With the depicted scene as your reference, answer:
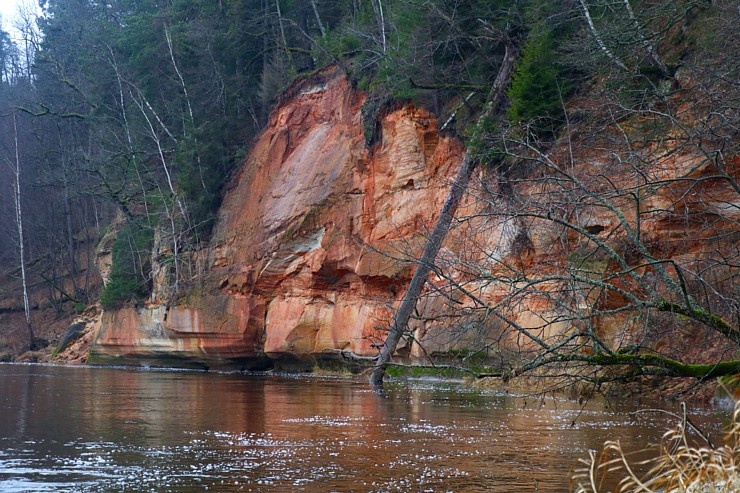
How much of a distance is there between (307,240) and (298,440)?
21548 millimetres

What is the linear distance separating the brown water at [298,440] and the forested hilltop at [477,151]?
1.38m

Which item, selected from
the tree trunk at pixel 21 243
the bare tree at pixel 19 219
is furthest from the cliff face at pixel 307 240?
the bare tree at pixel 19 219

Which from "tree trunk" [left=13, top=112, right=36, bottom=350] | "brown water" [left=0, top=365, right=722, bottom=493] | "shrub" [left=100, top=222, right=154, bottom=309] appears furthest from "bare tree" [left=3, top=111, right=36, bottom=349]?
"brown water" [left=0, top=365, right=722, bottom=493]

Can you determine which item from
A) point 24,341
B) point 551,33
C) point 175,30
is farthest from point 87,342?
point 551,33

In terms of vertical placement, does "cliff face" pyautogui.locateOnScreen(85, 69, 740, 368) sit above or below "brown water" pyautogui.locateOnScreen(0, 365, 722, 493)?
above

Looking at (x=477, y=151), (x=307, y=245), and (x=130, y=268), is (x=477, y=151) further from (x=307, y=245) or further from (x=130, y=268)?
(x=130, y=268)

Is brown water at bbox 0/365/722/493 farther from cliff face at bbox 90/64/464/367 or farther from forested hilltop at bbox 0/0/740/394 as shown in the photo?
cliff face at bbox 90/64/464/367

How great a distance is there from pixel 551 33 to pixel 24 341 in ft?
118

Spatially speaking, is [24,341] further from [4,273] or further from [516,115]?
[516,115]

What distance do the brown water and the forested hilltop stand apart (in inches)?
54.3

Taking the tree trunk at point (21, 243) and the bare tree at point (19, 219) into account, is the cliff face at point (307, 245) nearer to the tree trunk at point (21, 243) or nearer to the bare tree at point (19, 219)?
the tree trunk at point (21, 243)

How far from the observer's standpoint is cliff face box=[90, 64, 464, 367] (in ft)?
103

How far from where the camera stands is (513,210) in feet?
29.3

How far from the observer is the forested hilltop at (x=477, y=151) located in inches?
363
